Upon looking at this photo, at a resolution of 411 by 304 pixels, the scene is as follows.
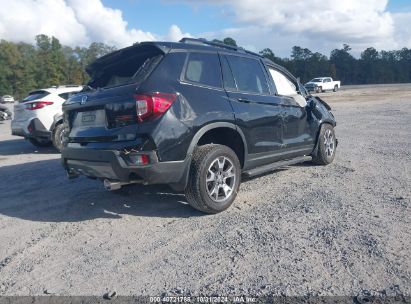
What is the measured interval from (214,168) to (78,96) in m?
1.91

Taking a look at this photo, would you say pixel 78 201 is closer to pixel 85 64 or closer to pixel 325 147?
pixel 325 147

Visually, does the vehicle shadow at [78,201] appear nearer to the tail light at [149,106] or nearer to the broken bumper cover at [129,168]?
the broken bumper cover at [129,168]

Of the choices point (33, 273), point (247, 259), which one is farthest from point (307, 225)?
point (33, 273)

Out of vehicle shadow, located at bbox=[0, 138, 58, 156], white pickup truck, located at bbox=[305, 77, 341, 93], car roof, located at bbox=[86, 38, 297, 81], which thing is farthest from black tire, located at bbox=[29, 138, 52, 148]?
white pickup truck, located at bbox=[305, 77, 341, 93]

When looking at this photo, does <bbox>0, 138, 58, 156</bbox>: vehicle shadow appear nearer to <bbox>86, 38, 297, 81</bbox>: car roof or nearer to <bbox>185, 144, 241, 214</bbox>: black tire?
<bbox>86, 38, 297, 81</bbox>: car roof

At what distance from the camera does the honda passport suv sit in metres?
4.02

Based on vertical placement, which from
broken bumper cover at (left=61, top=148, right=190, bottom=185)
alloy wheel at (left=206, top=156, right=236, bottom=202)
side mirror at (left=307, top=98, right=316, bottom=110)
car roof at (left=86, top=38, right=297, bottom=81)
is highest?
car roof at (left=86, top=38, right=297, bottom=81)

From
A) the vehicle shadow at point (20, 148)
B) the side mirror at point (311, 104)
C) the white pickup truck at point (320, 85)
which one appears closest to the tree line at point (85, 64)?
the white pickup truck at point (320, 85)

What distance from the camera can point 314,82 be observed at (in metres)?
47.3

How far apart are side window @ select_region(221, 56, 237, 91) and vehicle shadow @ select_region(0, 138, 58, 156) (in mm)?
6162

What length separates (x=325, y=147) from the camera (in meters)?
6.71

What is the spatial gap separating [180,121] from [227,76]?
1135 mm

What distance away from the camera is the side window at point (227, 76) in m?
4.85

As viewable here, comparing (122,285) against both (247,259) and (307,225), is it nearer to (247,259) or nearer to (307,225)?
(247,259)
